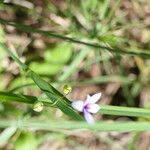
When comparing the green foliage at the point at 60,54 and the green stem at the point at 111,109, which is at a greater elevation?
the green foliage at the point at 60,54

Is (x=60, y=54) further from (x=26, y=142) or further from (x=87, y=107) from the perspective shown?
(x=87, y=107)

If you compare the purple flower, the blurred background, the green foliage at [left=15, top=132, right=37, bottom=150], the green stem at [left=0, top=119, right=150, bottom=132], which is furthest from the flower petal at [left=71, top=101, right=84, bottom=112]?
the green foliage at [left=15, top=132, right=37, bottom=150]

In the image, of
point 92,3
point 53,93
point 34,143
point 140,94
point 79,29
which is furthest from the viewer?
point 140,94

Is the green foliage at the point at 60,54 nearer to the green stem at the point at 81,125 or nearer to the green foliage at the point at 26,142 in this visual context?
the green foliage at the point at 26,142

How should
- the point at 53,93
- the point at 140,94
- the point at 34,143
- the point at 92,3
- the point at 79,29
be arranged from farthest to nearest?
the point at 140,94
the point at 34,143
the point at 79,29
the point at 92,3
the point at 53,93

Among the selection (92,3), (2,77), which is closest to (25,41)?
(2,77)

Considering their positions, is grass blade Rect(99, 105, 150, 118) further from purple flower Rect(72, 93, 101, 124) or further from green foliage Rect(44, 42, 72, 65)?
green foliage Rect(44, 42, 72, 65)

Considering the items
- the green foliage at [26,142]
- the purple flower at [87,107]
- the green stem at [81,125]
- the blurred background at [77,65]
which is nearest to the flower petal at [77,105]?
the purple flower at [87,107]

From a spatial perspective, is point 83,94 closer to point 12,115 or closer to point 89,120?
point 12,115
